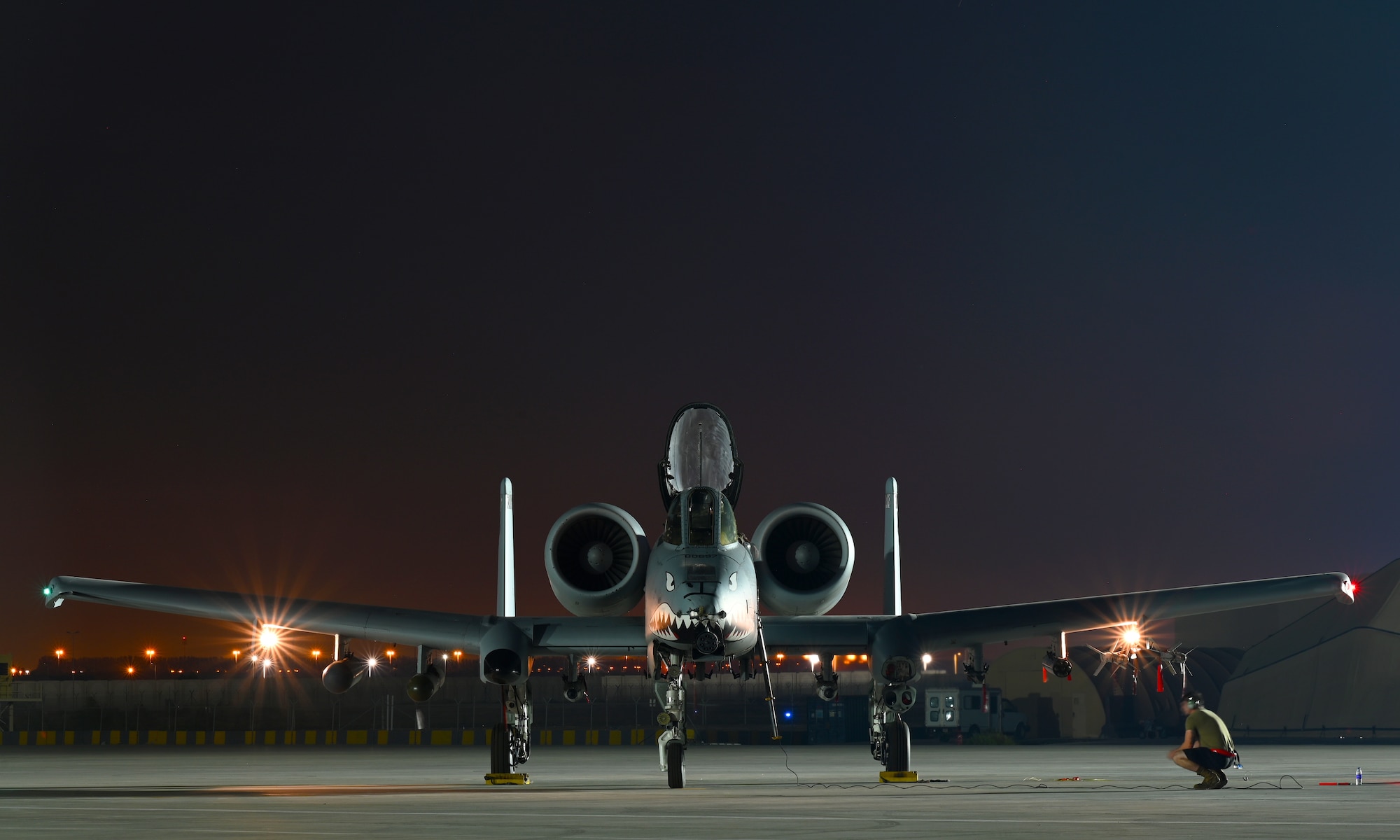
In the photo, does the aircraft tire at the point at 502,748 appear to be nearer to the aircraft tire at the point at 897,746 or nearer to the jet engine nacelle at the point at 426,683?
the jet engine nacelle at the point at 426,683

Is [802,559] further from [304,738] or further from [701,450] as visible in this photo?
[304,738]

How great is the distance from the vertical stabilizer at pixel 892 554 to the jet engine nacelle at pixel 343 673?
403 inches

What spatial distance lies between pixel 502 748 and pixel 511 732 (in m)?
0.31

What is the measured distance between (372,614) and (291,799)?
253 inches

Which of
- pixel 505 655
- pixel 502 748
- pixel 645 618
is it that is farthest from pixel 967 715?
pixel 645 618

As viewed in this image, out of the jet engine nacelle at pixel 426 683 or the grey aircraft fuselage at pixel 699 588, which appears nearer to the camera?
the grey aircraft fuselage at pixel 699 588

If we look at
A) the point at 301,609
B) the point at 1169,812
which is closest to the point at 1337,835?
the point at 1169,812

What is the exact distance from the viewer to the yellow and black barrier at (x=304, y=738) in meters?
60.8

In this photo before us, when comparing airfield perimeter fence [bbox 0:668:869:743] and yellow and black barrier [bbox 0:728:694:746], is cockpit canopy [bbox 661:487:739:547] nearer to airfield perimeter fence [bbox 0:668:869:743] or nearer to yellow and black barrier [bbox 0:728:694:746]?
yellow and black barrier [bbox 0:728:694:746]

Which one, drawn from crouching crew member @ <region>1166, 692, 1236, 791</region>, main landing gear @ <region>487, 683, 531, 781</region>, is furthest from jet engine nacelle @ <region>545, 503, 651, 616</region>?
crouching crew member @ <region>1166, 692, 1236, 791</region>

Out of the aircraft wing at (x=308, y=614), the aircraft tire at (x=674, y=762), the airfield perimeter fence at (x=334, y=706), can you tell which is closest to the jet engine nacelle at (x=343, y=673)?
the aircraft wing at (x=308, y=614)

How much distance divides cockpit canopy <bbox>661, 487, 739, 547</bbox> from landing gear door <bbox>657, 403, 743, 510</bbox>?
1.36 meters

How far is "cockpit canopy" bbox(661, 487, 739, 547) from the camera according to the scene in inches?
781

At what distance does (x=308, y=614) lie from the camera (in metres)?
24.9
